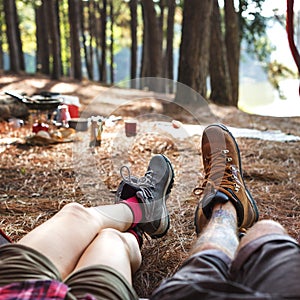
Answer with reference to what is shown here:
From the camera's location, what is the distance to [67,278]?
0.87 m

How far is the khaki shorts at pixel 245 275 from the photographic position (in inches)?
26.4

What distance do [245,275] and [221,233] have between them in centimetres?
30

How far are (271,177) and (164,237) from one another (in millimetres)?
1095

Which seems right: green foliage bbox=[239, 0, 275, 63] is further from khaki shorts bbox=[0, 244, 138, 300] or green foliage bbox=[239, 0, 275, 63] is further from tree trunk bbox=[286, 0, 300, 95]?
khaki shorts bbox=[0, 244, 138, 300]

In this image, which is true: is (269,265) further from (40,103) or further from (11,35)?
(11,35)

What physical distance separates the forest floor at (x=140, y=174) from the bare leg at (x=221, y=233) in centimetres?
27

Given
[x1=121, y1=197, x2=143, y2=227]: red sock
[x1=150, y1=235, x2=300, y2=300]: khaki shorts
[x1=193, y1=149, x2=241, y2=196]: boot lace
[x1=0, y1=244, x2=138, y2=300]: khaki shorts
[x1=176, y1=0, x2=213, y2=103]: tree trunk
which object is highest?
[x1=176, y1=0, x2=213, y2=103]: tree trunk

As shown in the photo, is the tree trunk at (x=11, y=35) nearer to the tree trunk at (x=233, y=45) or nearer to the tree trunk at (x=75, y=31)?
the tree trunk at (x=75, y=31)

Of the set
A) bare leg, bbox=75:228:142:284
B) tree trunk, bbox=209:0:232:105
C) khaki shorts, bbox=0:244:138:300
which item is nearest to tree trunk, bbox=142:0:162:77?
tree trunk, bbox=209:0:232:105

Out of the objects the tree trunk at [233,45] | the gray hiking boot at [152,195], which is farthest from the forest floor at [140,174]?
the tree trunk at [233,45]

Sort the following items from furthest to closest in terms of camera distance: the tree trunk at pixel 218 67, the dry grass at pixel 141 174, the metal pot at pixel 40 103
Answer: the tree trunk at pixel 218 67 < the metal pot at pixel 40 103 < the dry grass at pixel 141 174

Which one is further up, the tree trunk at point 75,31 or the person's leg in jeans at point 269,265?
the tree trunk at point 75,31

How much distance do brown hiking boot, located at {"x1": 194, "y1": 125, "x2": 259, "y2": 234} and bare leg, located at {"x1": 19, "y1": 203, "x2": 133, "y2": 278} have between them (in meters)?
0.30

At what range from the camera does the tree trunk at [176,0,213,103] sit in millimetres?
5277
